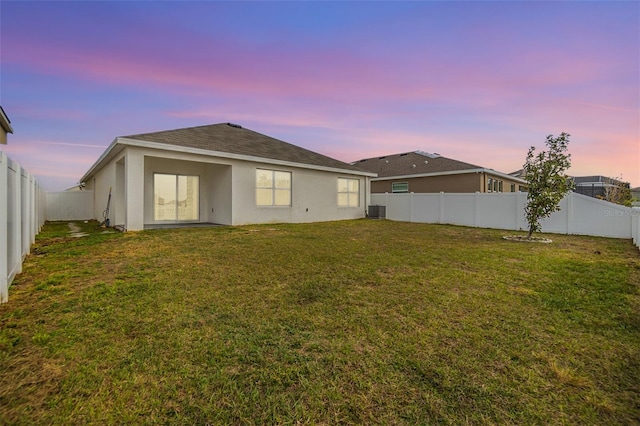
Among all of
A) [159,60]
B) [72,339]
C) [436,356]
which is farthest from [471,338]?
[159,60]

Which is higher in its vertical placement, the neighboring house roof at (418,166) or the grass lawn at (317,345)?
the neighboring house roof at (418,166)

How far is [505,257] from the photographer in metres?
6.34

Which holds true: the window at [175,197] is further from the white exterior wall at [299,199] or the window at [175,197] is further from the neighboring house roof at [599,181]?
the neighboring house roof at [599,181]

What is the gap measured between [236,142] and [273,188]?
9.14 ft

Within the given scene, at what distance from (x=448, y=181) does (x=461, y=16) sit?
11.5 m

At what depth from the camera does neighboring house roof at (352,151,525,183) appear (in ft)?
61.4

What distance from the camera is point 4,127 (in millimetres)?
14344

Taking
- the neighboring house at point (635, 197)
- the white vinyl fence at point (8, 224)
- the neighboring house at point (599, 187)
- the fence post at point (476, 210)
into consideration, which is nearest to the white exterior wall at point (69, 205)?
the white vinyl fence at point (8, 224)

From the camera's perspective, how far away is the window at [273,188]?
12.6m

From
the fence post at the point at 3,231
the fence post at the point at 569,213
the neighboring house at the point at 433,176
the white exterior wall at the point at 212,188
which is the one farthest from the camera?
the neighboring house at the point at 433,176

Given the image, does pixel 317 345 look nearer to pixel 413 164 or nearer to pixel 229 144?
pixel 229 144

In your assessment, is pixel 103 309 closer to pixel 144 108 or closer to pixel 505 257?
pixel 505 257

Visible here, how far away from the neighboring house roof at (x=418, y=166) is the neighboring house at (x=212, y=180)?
7.71 metres

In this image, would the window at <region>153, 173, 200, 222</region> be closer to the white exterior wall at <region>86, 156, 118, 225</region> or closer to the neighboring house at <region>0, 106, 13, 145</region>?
the white exterior wall at <region>86, 156, 118, 225</region>
